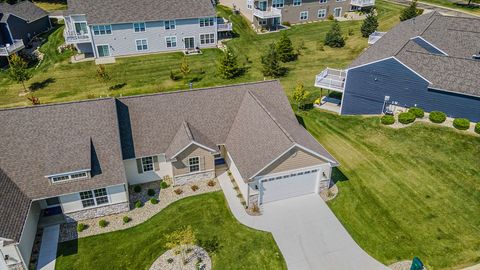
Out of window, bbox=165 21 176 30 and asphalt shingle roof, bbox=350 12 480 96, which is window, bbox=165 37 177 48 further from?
asphalt shingle roof, bbox=350 12 480 96

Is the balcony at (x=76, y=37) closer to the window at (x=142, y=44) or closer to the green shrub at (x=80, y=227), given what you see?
the window at (x=142, y=44)

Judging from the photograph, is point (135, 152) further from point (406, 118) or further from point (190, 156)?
point (406, 118)

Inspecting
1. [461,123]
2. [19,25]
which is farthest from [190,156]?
[19,25]

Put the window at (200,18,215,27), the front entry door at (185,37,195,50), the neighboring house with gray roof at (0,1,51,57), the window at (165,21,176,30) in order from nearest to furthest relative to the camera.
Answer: the neighboring house with gray roof at (0,1,51,57), the window at (165,21,176,30), the window at (200,18,215,27), the front entry door at (185,37,195,50)

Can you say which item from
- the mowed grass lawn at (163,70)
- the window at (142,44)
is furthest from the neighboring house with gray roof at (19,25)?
the window at (142,44)

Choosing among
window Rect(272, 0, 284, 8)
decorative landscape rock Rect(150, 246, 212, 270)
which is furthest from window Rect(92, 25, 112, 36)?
decorative landscape rock Rect(150, 246, 212, 270)

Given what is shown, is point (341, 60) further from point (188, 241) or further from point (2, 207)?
point (2, 207)

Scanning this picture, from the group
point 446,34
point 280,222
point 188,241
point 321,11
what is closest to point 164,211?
point 188,241

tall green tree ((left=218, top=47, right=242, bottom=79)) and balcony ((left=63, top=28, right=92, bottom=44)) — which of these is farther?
balcony ((left=63, top=28, right=92, bottom=44))
